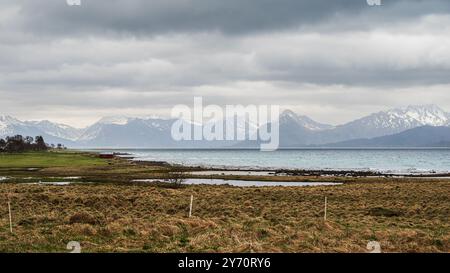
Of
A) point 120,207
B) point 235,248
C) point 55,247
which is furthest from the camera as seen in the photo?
point 120,207

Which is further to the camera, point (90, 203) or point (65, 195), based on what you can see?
point (65, 195)

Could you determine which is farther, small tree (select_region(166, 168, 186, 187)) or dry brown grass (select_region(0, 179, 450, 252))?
small tree (select_region(166, 168, 186, 187))

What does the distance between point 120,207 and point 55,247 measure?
69.0ft

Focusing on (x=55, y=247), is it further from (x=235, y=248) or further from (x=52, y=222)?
(x=52, y=222)

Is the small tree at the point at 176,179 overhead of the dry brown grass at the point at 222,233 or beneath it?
beneath

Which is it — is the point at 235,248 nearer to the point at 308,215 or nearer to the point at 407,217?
the point at 308,215

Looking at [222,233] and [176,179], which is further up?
[222,233]

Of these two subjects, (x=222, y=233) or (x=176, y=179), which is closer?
(x=222, y=233)

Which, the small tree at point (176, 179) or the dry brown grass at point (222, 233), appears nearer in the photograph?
the dry brown grass at point (222, 233)

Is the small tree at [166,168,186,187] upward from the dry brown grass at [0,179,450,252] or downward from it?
downward
